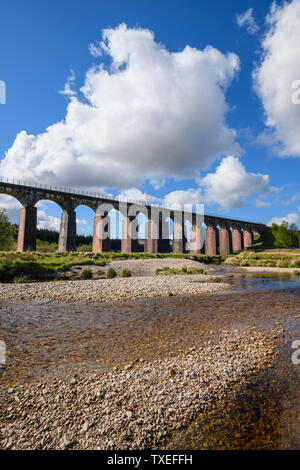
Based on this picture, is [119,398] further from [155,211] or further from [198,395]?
[155,211]

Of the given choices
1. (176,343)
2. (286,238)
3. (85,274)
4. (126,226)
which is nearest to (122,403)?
(176,343)

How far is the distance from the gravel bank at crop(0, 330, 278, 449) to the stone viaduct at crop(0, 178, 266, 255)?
31.0 metres

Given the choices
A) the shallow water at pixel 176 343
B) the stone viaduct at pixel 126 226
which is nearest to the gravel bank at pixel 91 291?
the shallow water at pixel 176 343

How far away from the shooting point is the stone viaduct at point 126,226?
3169 cm

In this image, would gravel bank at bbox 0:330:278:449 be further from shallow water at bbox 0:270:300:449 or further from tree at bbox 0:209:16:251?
tree at bbox 0:209:16:251

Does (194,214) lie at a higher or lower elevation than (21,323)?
higher

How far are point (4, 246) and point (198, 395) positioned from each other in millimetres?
28930

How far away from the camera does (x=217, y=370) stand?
4141 mm

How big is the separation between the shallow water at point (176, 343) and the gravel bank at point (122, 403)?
0.78 feet

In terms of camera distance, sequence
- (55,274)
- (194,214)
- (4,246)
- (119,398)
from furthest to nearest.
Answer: (194,214)
(4,246)
(55,274)
(119,398)

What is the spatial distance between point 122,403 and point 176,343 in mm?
2629

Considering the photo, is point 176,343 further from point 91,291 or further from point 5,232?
point 5,232

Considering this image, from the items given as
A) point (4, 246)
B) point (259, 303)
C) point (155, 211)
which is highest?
point (155, 211)
